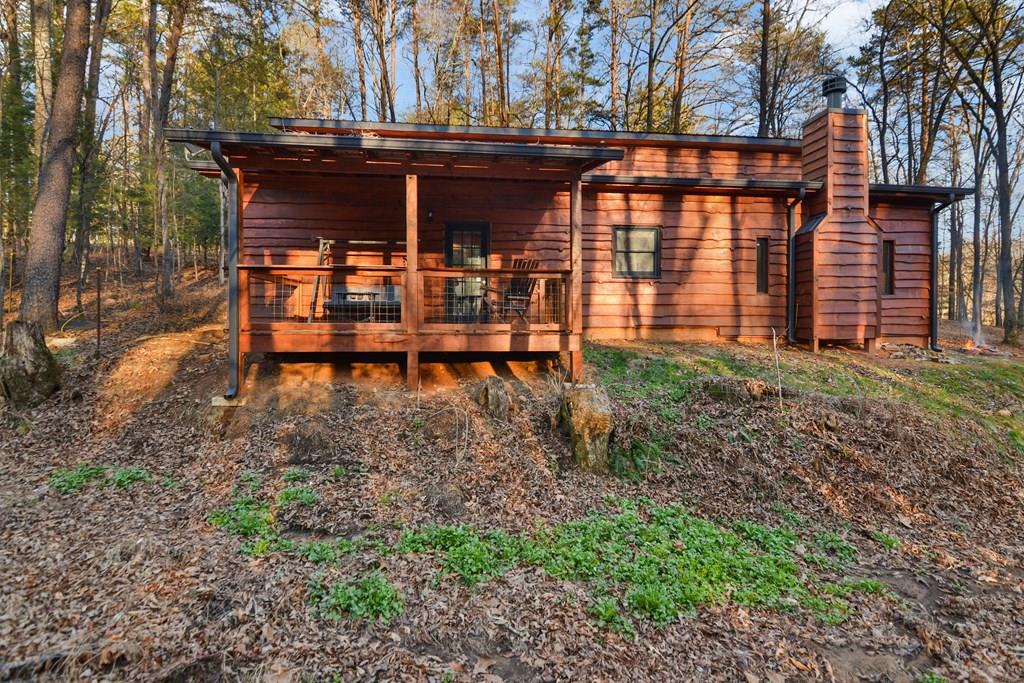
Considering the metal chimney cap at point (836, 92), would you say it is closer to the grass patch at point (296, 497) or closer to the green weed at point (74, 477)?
the grass patch at point (296, 497)

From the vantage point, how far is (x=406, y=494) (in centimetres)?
461

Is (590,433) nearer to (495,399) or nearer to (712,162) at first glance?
(495,399)

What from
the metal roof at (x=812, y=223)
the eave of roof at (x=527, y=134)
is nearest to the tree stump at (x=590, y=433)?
the eave of roof at (x=527, y=134)

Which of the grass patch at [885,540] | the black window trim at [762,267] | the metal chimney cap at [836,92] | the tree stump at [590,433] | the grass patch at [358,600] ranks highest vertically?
the metal chimney cap at [836,92]

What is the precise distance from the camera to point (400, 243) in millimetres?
9039

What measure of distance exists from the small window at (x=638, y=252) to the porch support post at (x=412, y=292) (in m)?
4.89

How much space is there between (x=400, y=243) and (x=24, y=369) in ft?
17.5

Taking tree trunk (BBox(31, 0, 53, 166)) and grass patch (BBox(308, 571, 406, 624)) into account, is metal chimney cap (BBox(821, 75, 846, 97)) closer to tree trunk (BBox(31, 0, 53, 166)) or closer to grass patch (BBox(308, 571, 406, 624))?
grass patch (BBox(308, 571, 406, 624))

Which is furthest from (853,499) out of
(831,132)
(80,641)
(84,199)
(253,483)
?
(84,199)

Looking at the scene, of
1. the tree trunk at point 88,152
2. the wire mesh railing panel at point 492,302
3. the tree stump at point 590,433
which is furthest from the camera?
the tree trunk at point 88,152

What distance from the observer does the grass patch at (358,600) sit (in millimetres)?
3119

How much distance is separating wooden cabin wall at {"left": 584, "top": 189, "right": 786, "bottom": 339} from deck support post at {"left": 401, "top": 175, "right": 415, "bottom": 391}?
4.35 metres

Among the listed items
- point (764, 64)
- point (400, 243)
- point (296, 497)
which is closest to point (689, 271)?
point (400, 243)

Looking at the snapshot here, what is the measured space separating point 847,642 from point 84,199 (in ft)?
→ 55.9
